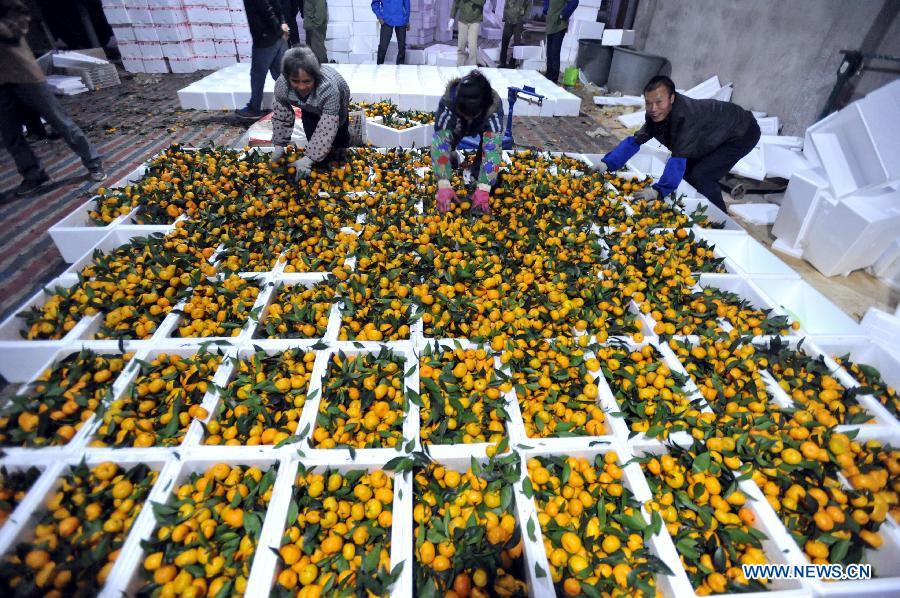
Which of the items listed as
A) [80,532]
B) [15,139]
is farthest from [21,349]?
[15,139]

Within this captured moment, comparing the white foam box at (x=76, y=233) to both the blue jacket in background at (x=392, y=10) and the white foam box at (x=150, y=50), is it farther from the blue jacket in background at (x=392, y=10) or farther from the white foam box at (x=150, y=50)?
the white foam box at (x=150, y=50)

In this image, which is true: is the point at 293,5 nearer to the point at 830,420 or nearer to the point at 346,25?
the point at 346,25

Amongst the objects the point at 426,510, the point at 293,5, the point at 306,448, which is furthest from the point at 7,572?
the point at 293,5

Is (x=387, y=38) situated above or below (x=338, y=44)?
above

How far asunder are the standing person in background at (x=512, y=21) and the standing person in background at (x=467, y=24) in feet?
3.84

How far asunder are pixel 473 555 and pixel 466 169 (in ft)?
14.9

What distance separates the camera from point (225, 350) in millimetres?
2768

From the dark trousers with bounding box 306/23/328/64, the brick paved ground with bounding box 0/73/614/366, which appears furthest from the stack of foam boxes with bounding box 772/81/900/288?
the dark trousers with bounding box 306/23/328/64

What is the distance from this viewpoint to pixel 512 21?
13.2 metres

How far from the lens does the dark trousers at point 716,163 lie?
16.8 ft

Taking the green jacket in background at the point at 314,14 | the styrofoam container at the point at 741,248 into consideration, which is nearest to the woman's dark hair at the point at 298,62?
the styrofoam container at the point at 741,248

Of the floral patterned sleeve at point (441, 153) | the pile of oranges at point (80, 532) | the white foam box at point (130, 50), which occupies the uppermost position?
the floral patterned sleeve at point (441, 153)

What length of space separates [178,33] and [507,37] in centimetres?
1005

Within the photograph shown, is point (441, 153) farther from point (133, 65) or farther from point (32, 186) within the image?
point (133, 65)
